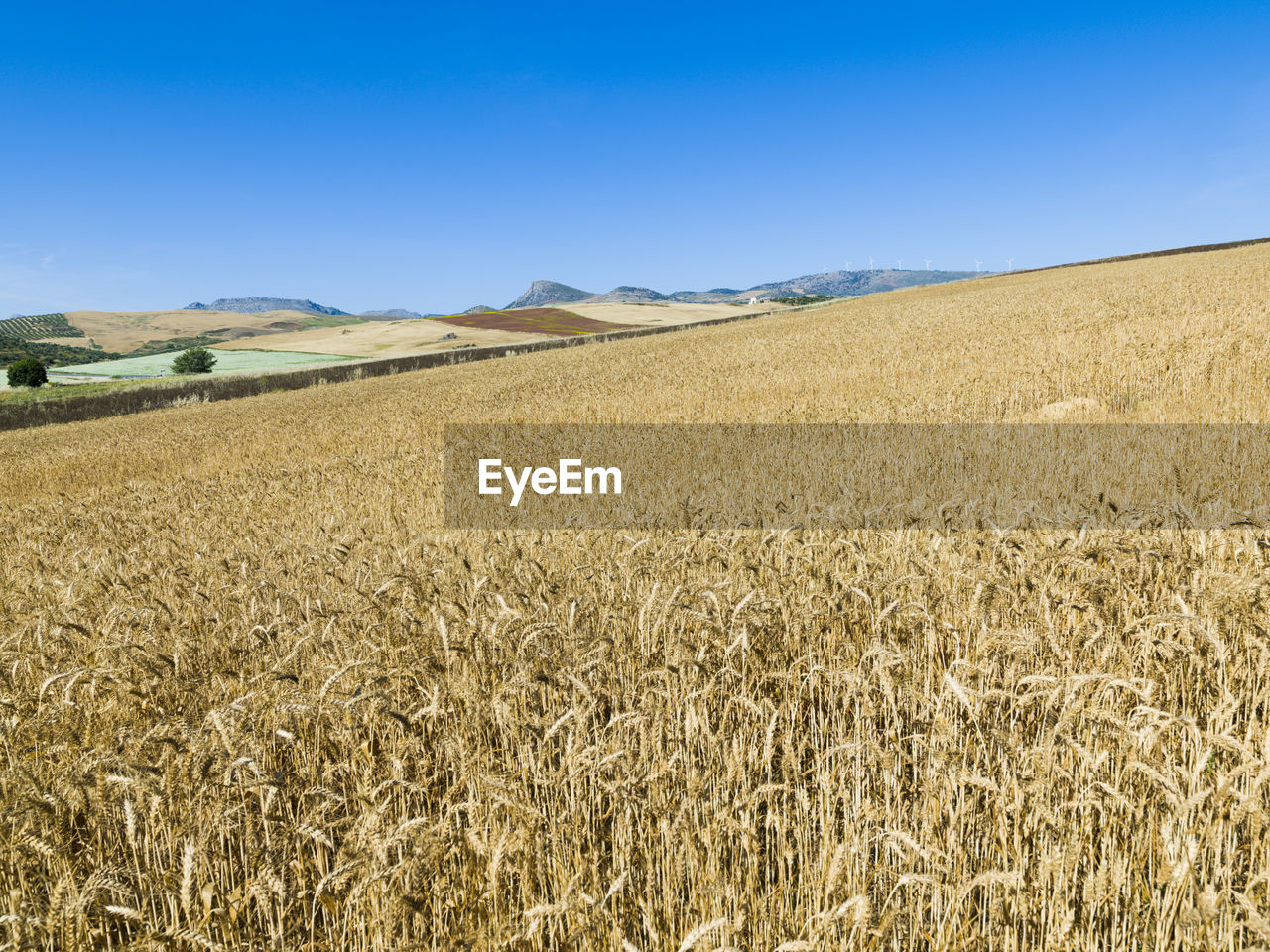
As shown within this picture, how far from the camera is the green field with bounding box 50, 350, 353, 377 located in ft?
173

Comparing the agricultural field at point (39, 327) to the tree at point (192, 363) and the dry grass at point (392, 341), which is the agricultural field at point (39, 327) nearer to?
the dry grass at point (392, 341)

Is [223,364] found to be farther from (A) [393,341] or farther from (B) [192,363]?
(A) [393,341]

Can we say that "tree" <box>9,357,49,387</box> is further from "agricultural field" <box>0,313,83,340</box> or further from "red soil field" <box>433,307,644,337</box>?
"agricultural field" <box>0,313,83,340</box>

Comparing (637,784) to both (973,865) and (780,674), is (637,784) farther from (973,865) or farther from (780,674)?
(973,865)

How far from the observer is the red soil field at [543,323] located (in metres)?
81.5

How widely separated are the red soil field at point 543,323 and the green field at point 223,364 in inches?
1019

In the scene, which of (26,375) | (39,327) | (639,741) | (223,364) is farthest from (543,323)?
(39,327)

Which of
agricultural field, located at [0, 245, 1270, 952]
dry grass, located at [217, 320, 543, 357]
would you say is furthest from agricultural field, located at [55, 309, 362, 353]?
agricultural field, located at [0, 245, 1270, 952]

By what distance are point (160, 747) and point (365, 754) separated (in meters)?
0.83

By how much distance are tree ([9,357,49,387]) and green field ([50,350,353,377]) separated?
16.7ft

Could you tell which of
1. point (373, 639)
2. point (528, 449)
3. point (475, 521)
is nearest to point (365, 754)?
point (373, 639)

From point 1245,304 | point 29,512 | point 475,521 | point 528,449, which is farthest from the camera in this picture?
point 1245,304

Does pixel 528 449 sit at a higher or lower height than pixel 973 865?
higher

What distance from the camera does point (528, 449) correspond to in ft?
34.5
